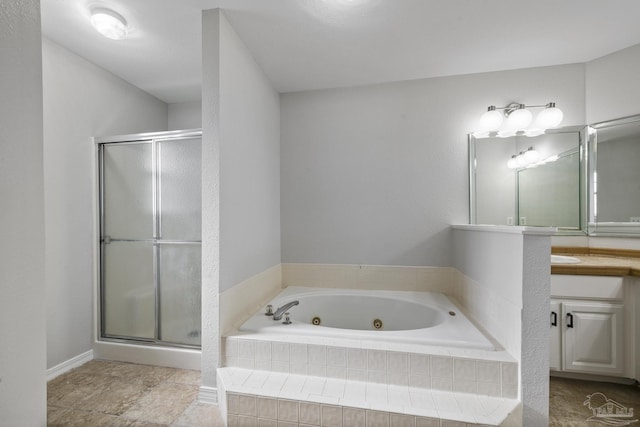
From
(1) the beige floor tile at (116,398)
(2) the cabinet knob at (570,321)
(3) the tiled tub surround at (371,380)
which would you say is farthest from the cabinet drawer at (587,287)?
(1) the beige floor tile at (116,398)

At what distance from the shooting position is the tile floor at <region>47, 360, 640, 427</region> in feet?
4.91

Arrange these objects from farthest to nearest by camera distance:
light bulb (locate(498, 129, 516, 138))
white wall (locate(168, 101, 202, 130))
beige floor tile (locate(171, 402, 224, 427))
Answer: white wall (locate(168, 101, 202, 130)), light bulb (locate(498, 129, 516, 138)), beige floor tile (locate(171, 402, 224, 427))

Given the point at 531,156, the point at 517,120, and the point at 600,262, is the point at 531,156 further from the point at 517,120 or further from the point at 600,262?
the point at 600,262

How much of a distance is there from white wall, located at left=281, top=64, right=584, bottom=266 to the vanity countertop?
752mm

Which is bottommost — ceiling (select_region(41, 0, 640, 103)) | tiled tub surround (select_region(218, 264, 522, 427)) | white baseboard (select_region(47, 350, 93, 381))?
white baseboard (select_region(47, 350, 93, 381))

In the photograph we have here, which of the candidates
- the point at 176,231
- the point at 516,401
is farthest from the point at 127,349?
the point at 516,401

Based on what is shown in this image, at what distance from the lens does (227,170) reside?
65.3 inches

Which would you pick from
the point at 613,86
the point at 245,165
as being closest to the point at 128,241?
the point at 245,165

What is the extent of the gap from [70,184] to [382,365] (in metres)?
2.40

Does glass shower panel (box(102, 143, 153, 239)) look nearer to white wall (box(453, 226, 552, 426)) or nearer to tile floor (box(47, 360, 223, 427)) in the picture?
tile floor (box(47, 360, 223, 427))

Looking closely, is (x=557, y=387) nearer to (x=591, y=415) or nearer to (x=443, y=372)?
(x=591, y=415)

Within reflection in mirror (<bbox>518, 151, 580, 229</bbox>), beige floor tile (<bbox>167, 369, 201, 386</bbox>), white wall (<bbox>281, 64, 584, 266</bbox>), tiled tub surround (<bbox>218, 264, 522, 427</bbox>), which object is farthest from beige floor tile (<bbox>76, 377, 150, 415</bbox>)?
reflection in mirror (<bbox>518, 151, 580, 229</bbox>)

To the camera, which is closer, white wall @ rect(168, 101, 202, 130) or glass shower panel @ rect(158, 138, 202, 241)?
glass shower panel @ rect(158, 138, 202, 241)

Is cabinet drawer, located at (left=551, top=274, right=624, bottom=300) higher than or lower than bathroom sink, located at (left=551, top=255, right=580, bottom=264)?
lower
